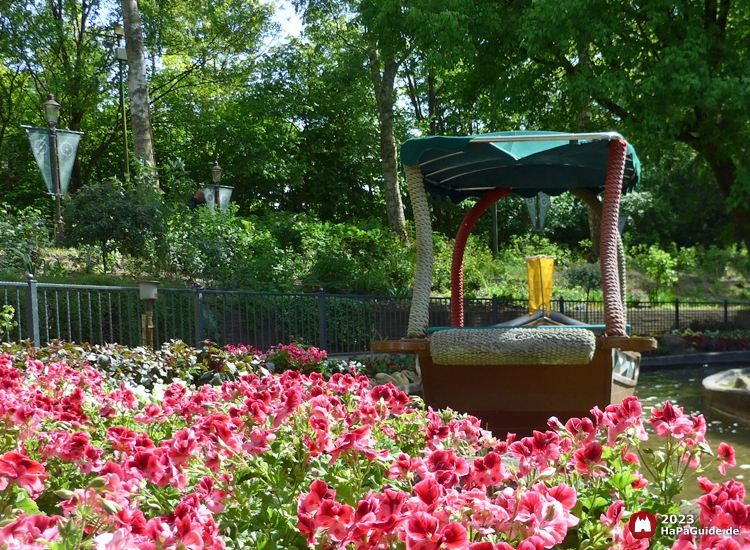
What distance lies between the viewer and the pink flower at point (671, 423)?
2227 millimetres

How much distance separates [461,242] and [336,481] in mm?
7436

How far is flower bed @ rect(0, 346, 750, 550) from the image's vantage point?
1.59 metres

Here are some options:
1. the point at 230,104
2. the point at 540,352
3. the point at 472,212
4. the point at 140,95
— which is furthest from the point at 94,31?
the point at 540,352

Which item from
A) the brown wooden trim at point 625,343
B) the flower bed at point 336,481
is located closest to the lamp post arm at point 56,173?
the brown wooden trim at point 625,343

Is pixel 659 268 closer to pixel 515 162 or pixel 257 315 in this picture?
pixel 257 315

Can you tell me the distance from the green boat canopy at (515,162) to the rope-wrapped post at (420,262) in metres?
0.21

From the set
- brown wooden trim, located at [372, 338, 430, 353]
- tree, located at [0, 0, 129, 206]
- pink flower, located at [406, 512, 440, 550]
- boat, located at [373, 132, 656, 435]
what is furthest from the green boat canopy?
tree, located at [0, 0, 129, 206]

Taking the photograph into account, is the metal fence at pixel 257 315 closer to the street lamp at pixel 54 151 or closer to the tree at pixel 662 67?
the street lamp at pixel 54 151

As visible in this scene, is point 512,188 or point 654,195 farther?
point 654,195

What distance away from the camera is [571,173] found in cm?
874

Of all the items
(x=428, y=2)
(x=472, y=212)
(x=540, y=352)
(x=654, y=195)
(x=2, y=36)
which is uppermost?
(x=2, y=36)

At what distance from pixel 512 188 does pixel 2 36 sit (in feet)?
74.0

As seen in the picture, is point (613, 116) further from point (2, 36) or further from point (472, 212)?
point (2, 36)

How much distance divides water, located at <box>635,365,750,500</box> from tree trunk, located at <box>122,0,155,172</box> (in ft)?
37.5
